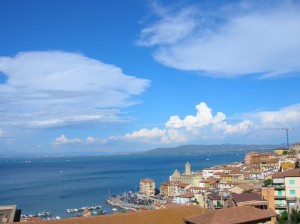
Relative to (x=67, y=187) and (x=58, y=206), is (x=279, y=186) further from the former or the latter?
(x=67, y=187)

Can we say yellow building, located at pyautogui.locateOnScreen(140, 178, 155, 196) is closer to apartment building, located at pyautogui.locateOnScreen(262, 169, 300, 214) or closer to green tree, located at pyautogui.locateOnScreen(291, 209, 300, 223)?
apartment building, located at pyautogui.locateOnScreen(262, 169, 300, 214)

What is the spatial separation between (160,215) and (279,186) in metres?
20.9

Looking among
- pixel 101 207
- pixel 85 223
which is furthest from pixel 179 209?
pixel 101 207

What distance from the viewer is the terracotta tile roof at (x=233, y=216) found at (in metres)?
18.2

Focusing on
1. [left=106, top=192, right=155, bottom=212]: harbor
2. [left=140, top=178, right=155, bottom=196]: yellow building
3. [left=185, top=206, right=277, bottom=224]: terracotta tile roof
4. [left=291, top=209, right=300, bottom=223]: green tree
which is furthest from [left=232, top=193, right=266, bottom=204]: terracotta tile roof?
[left=140, top=178, right=155, bottom=196]: yellow building

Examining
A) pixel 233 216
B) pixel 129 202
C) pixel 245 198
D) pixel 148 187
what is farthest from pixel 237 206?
pixel 148 187

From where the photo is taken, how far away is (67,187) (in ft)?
404

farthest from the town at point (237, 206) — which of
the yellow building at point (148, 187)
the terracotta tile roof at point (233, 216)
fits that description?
the yellow building at point (148, 187)

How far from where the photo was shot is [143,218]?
2141 centimetres

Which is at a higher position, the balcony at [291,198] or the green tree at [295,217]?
the balcony at [291,198]

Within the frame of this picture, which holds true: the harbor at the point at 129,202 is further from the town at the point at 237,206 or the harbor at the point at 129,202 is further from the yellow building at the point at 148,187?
the yellow building at the point at 148,187

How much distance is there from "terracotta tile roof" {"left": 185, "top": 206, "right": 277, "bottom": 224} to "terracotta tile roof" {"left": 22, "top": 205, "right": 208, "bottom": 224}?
239cm

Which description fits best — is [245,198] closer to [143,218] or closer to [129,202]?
[143,218]

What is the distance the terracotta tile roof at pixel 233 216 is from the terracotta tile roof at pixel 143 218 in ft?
7.84
